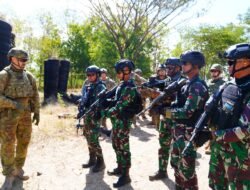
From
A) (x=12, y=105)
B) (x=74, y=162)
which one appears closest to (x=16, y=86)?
(x=12, y=105)

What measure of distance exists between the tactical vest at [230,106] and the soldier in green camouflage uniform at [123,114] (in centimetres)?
179

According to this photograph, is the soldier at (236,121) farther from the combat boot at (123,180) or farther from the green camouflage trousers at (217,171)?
the combat boot at (123,180)

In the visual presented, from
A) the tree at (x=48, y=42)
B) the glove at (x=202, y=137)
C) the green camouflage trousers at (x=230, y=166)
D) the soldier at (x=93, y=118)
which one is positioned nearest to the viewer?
the green camouflage trousers at (x=230, y=166)

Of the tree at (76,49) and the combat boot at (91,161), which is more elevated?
the tree at (76,49)

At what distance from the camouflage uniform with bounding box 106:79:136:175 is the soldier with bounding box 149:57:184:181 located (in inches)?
21.6

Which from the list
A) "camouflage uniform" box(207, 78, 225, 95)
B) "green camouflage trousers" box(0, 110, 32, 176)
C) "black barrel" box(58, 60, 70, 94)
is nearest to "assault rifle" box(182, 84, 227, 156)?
"green camouflage trousers" box(0, 110, 32, 176)

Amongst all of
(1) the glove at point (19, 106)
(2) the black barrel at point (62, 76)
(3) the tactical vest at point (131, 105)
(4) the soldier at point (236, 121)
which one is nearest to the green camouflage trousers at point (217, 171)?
(4) the soldier at point (236, 121)

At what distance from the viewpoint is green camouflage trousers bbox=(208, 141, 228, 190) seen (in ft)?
10.2

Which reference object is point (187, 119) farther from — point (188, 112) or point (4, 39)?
point (4, 39)

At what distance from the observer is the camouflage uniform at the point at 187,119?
3492 millimetres

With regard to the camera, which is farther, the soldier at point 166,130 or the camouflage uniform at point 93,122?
the camouflage uniform at point 93,122

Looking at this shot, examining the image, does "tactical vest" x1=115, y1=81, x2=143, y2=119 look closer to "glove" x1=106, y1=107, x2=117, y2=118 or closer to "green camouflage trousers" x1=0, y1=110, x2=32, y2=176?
"glove" x1=106, y1=107, x2=117, y2=118

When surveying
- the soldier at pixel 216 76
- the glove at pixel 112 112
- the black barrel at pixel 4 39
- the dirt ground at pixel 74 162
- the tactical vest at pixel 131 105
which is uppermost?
the black barrel at pixel 4 39

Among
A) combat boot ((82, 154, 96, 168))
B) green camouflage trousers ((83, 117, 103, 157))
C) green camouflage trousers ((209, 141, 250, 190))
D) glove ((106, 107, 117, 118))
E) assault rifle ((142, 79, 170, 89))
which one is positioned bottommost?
combat boot ((82, 154, 96, 168))
